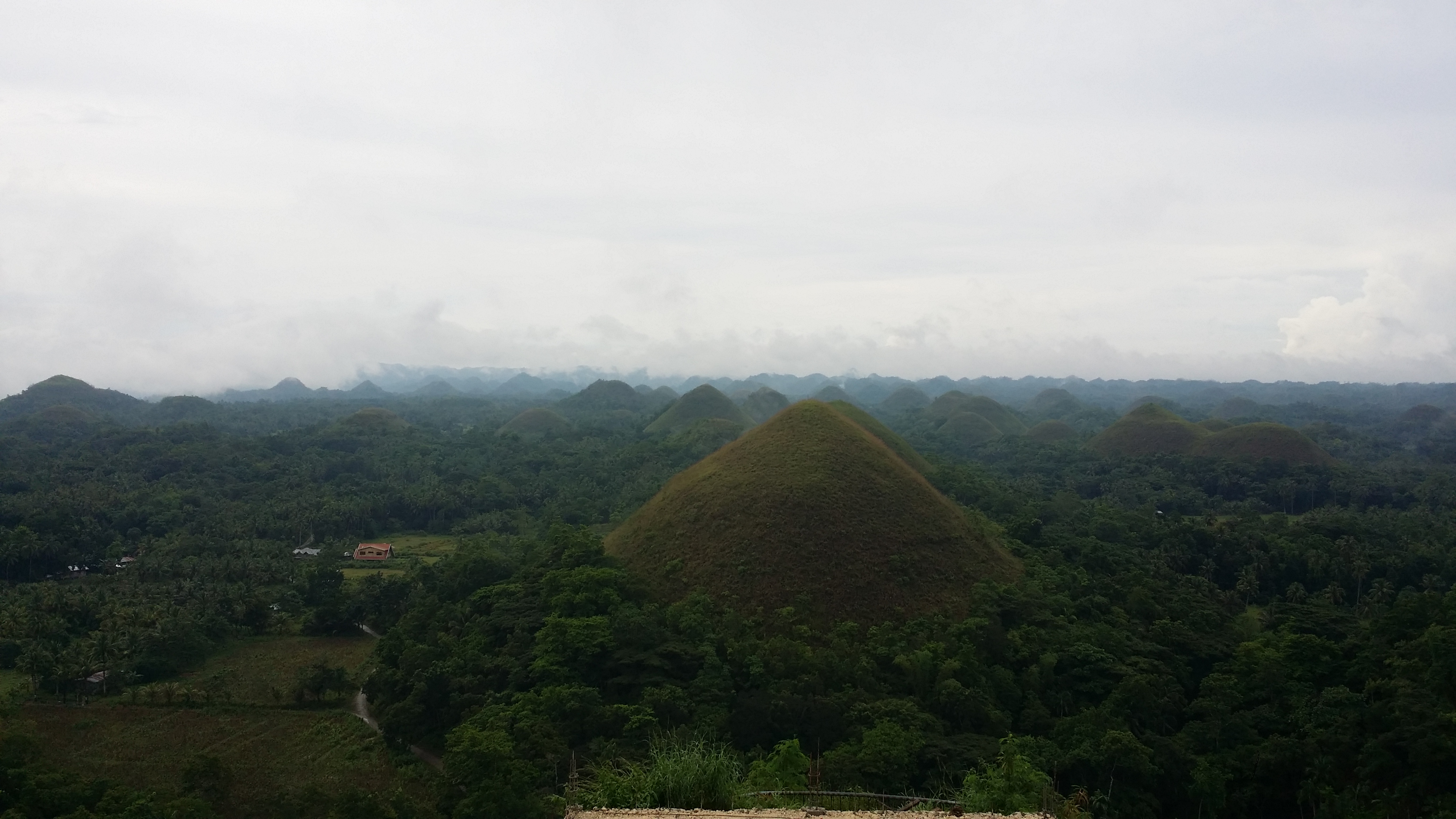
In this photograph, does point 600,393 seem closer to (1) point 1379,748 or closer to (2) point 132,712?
(2) point 132,712

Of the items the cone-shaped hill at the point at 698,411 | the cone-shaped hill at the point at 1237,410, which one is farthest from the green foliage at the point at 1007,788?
the cone-shaped hill at the point at 1237,410

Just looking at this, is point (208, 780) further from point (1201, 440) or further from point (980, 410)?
point (980, 410)

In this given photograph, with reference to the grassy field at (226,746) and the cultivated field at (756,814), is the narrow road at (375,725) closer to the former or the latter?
the grassy field at (226,746)

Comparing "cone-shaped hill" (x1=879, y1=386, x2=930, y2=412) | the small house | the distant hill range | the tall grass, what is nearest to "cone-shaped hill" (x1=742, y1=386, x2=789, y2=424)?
the distant hill range

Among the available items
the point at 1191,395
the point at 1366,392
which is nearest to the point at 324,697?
the point at 1191,395

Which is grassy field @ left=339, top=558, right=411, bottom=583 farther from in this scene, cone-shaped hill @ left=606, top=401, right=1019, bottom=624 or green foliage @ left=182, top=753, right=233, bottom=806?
green foliage @ left=182, top=753, right=233, bottom=806

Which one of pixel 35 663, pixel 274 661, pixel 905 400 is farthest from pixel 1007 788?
pixel 905 400
